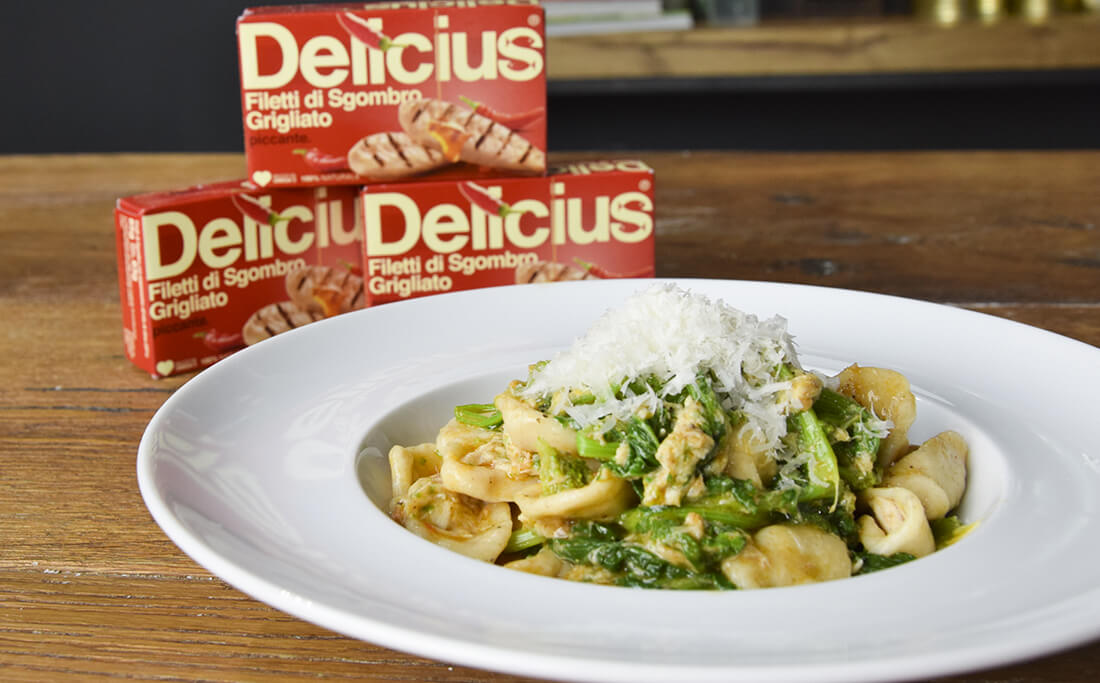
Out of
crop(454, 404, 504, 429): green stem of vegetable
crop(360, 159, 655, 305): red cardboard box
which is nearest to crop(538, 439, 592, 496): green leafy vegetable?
crop(454, 404, 504, 429): green stem of vegetable

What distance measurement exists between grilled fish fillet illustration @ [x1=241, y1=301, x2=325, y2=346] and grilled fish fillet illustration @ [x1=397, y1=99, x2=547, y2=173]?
1.14ft

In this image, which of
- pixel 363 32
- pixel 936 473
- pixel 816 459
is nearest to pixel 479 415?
pixel 816 459

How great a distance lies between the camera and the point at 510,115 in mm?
1757

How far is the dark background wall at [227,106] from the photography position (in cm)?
450

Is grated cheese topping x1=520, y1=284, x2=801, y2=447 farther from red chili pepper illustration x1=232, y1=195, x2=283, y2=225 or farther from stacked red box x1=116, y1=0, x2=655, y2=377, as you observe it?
red chili pepper illustration x1=232, y1=195, x2=283, y2=225

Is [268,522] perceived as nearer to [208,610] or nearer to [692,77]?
[208,610]

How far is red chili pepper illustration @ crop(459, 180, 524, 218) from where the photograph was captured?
5.70 feet

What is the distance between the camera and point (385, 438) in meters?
1.28

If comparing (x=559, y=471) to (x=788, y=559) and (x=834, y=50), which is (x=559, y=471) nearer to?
(x=788, y=559)

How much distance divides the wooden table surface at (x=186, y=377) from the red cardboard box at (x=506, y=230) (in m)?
0.28

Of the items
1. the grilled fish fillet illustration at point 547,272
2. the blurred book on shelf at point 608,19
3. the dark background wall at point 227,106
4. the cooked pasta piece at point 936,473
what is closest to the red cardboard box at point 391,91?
the grilled fish fillet illustration at point 547,272

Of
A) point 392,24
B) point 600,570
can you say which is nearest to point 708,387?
point 600,570

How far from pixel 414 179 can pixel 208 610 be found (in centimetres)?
93

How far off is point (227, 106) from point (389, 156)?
336 cm
